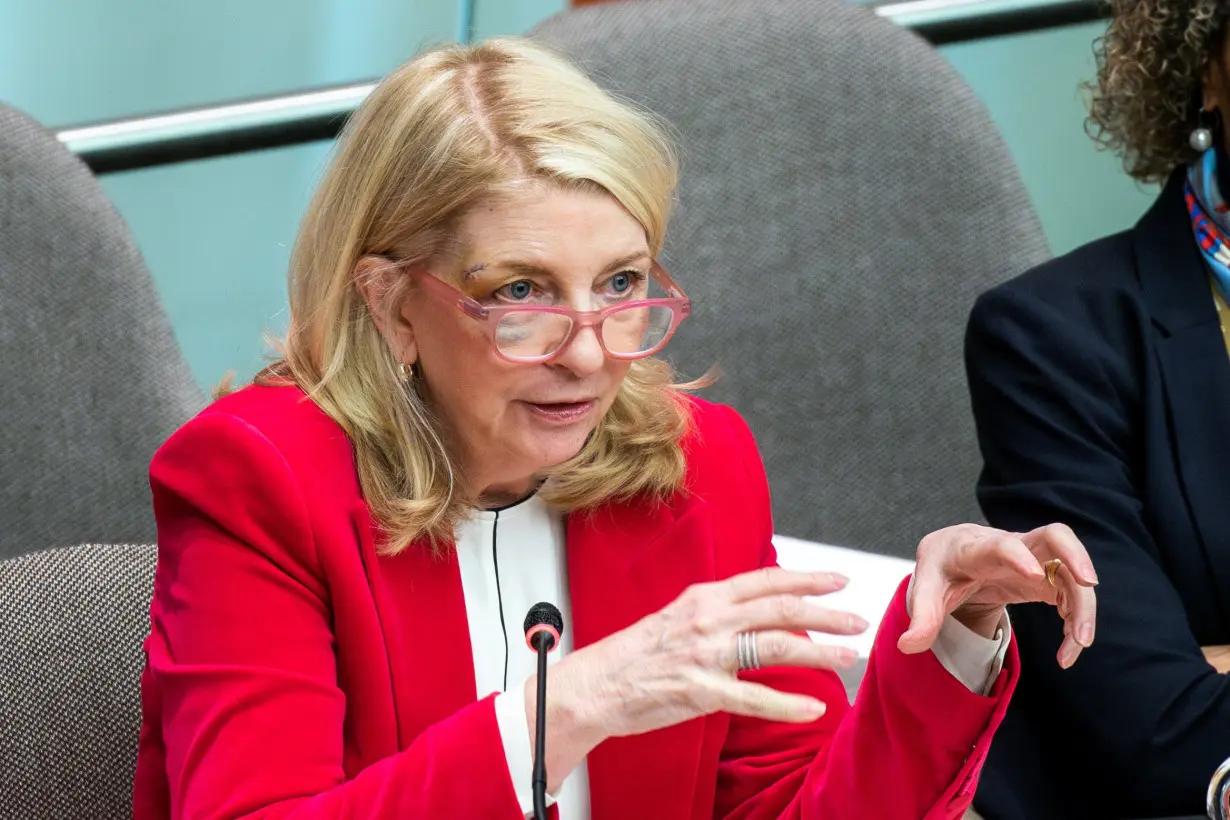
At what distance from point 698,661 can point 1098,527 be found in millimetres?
881

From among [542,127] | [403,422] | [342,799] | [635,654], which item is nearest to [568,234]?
[542,127]

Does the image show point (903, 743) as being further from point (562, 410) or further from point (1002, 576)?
point (562, 410)

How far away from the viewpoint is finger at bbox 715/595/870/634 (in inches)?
44.2

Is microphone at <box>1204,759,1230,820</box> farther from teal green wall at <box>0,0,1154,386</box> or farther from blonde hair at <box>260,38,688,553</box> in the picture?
teal green wall at <box>0,0,1154,386</box>

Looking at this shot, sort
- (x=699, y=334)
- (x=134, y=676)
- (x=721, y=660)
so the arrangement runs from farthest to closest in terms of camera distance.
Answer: (x=699, y=334) < (x=134, y=676) < (x=721, y=660)

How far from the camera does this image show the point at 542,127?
145 cm

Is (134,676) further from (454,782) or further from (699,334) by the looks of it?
(699,334)

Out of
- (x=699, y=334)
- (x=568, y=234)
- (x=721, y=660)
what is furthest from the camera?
(x=699, y=334)

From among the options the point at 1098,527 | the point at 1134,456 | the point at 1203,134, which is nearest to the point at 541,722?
the point at 1098,527

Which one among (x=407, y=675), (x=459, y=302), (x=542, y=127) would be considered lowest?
(x=407, y=675)

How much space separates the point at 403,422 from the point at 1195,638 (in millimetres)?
1014

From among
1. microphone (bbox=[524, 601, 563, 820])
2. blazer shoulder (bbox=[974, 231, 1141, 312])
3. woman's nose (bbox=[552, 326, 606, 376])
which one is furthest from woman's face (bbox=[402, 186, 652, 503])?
blazer shoulder (bbox=[974, 231, 1141, 312])

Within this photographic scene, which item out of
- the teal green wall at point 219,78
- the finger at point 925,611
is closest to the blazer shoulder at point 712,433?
the finger at point 925,611

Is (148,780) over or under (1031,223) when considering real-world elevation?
under
